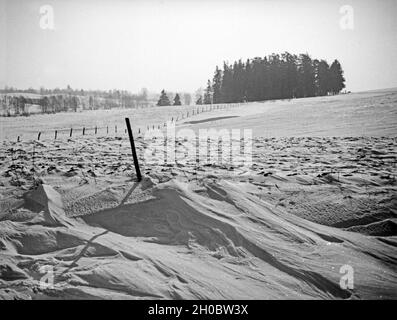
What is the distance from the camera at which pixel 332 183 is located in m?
6.05

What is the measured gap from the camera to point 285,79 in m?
62.8

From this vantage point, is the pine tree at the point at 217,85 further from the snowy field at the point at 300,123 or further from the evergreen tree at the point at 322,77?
the snowy field at the point at 300,123

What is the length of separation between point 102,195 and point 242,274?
3.30m

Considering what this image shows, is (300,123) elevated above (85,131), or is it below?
above

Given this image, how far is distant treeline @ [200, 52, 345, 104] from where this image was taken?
6244 cm

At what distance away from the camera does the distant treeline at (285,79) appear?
6244 centimetres

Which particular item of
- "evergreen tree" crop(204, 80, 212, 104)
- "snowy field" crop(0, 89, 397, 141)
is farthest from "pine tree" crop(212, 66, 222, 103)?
"snowy field" crop(0, 89, 397, 141)

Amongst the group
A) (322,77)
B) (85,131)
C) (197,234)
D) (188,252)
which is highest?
(322,77)

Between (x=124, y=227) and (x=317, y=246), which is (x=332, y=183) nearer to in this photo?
(x=317, y=246)

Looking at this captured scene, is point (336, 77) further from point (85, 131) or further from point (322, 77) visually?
point (85, 131)

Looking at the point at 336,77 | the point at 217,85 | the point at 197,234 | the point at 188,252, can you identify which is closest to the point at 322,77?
the point at 336,77
